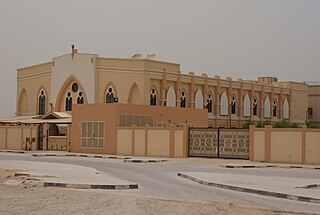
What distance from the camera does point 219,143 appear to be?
35.6 m

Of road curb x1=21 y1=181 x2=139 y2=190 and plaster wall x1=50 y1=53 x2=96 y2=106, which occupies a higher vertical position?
plaster wall x1=50 y1=53 x2=96 y2=106

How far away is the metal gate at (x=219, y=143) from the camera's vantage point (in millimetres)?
34375

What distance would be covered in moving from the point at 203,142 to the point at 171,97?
23022 mm

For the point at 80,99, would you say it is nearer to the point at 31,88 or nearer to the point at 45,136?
the point at 31,88

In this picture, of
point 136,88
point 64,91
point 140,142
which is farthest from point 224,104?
point 140,142

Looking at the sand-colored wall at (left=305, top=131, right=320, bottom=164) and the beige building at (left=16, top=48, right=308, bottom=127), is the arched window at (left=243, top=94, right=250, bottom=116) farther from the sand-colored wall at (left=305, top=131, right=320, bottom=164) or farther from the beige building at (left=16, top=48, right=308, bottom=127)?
the sand-colored wall at (left=305, top=131, right=320, bottom=164)

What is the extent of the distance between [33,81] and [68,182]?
48.7 m

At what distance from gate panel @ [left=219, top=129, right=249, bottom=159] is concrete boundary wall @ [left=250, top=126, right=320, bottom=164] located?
68 cm

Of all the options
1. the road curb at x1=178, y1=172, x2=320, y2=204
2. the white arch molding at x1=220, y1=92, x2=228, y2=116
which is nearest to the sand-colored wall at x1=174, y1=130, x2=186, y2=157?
the road curb at x1=178, y1=172, x2=320, y2=204

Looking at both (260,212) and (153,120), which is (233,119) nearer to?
(153,120)

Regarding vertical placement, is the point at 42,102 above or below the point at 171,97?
below

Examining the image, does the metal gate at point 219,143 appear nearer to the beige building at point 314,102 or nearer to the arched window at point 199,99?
the arched window at point 199,99

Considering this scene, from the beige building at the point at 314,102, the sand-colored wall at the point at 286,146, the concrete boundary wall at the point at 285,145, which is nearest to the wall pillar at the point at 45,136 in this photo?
the concrete boundary wall at the point at 285,145

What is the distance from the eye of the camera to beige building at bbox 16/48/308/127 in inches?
2218
